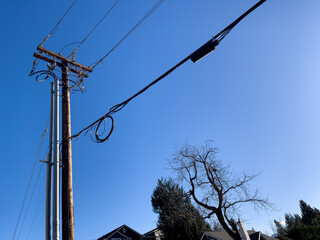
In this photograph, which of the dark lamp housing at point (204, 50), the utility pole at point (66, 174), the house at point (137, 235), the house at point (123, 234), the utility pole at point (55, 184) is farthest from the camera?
the house at point (123, 234)

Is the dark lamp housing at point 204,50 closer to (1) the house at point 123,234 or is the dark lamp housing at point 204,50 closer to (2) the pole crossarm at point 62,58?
(2) the pole crossarm at point 62,58

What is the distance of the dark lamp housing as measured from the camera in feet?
14.0

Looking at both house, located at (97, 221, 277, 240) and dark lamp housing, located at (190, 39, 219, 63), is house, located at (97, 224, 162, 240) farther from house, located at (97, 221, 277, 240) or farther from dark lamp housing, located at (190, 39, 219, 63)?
dark lamp housing, located at (190, 39, 219, 63)

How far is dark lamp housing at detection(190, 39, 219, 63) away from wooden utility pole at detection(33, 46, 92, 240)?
418cm

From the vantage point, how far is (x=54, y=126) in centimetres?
602

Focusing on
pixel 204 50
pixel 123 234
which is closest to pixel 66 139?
pixel 204 50

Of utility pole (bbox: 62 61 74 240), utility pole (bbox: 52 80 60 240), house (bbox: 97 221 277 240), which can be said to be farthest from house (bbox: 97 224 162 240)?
utility pole (bbox: 52 80 60 240)

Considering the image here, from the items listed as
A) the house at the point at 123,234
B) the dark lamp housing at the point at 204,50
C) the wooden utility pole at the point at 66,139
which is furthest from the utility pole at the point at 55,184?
the house at the point at 123,234

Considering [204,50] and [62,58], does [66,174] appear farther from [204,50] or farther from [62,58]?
[204,50]

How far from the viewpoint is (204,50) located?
436 cm

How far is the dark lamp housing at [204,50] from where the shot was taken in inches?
168

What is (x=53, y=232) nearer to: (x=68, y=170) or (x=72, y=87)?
(x=68, y=170)

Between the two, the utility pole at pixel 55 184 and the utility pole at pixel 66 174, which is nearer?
the utility pole at pixel 55 184

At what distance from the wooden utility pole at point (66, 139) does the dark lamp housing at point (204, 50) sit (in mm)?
4184
